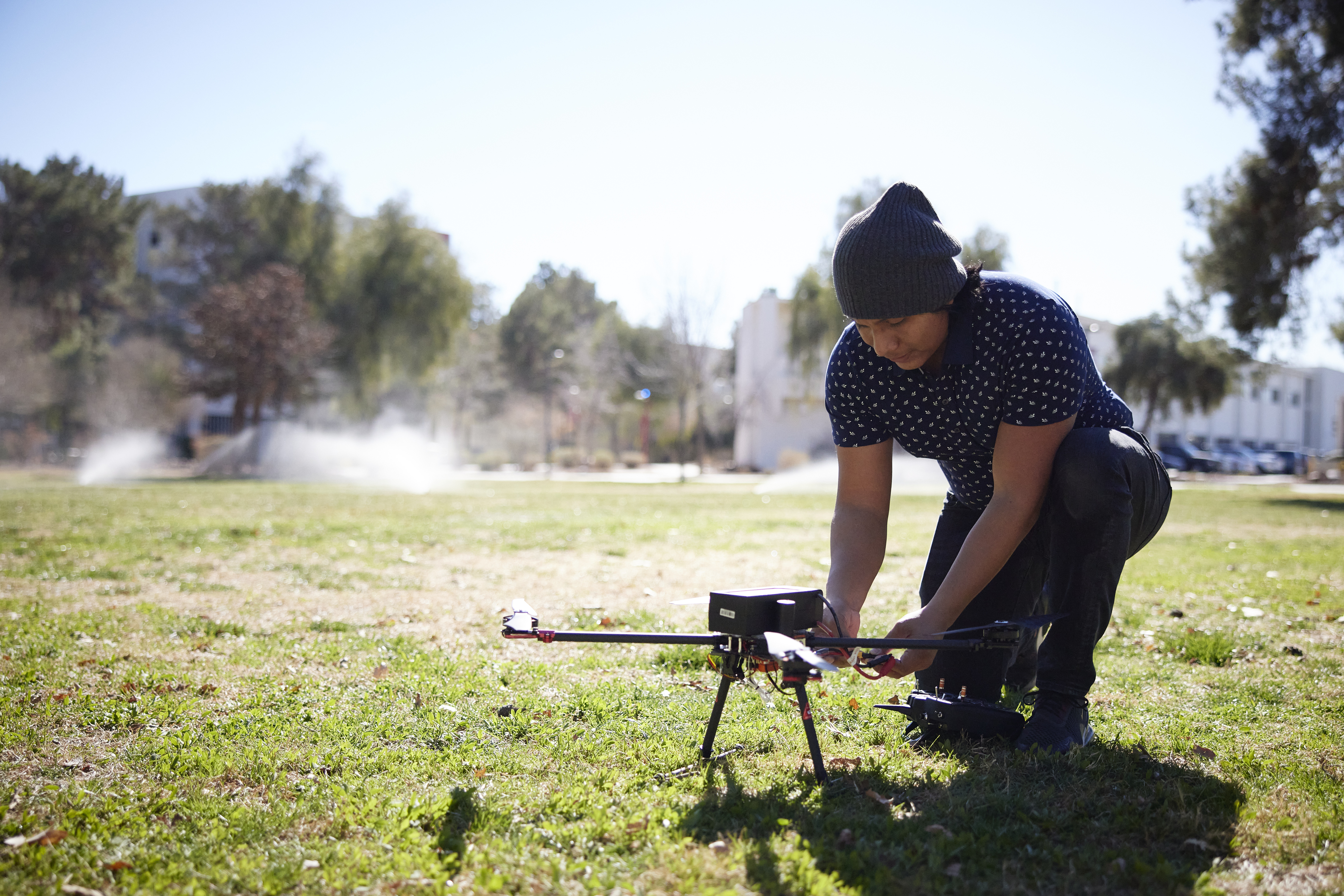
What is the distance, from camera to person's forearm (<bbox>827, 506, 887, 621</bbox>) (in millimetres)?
2750

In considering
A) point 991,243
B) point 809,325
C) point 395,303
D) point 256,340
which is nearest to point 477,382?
point 395,303

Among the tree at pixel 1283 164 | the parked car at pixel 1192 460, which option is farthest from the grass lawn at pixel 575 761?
the parked car at pixel 1192 460

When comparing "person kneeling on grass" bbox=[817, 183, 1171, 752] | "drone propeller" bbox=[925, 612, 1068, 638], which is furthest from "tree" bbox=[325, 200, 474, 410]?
"drone propeller" bbox=[925, 612, 1068, 638]

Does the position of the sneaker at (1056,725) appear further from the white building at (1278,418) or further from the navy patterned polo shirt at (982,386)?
the white building at (1278,418)

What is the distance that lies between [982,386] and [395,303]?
37219 millimetres

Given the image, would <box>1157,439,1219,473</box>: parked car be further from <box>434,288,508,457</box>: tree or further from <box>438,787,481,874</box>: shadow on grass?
<box>438,787,481,874</box>: shadow on grass

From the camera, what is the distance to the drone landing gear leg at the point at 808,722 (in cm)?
224

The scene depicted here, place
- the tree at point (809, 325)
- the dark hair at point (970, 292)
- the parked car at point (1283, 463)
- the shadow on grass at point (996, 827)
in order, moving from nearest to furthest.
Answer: the shadow on grass at point (996, 827) → the dark hair at point (970, 292) → the tree at point (809, 325) → the parked car at point (1283, 463)

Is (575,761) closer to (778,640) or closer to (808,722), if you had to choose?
(808,722)

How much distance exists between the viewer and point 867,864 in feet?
6.50

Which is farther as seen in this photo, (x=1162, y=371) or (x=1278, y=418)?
(x=1278, y=418)

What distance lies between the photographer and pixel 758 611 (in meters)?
2.25

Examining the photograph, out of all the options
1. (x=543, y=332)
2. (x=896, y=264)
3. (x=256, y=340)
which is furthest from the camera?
(x=543, y=332)

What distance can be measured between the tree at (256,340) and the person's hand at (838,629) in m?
33.1
